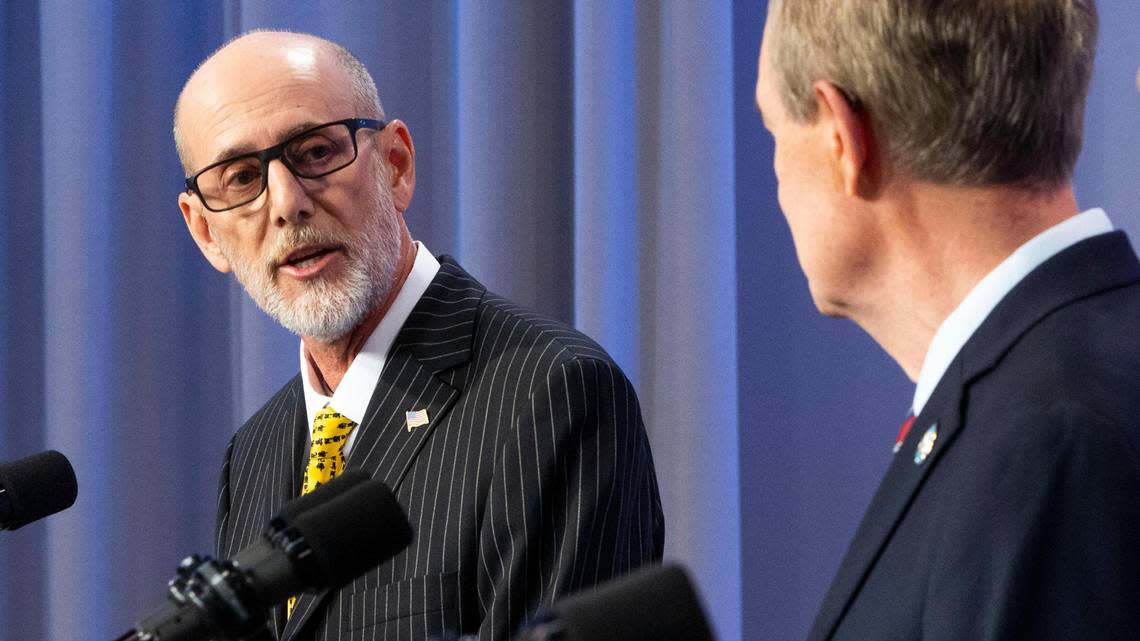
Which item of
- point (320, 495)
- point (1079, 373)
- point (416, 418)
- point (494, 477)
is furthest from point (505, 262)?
point (1079, 373)

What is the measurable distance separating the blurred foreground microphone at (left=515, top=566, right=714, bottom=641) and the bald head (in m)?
1.17

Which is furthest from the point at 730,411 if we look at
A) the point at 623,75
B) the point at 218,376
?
the point at 218,376

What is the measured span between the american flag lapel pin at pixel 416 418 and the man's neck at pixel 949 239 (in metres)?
0.74

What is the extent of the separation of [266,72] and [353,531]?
94 cm

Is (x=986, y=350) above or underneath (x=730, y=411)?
above

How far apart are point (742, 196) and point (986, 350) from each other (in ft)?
4.33

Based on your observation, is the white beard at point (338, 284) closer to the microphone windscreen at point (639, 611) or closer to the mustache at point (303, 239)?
the mustache at point (303, 239)

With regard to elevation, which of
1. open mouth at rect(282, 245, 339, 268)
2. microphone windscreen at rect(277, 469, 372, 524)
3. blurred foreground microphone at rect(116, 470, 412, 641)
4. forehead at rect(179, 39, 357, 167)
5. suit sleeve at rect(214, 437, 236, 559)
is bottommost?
suit sleeve at rect(214, 437, 236, 559)

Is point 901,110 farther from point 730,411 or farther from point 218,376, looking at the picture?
point 218,376

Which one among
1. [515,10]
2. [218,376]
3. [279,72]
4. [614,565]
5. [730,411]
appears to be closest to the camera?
[614,565]

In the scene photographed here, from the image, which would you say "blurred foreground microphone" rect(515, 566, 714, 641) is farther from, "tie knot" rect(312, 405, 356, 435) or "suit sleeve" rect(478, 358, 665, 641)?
"tie knot" rect(312, 405, 356, 435)

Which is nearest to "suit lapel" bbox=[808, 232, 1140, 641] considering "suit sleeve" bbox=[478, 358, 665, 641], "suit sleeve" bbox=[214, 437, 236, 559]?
"suit sleeve" bbox=[478, 358, 665, 641]

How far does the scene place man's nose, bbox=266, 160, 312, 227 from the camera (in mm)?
1582

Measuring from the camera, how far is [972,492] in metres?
0.76
